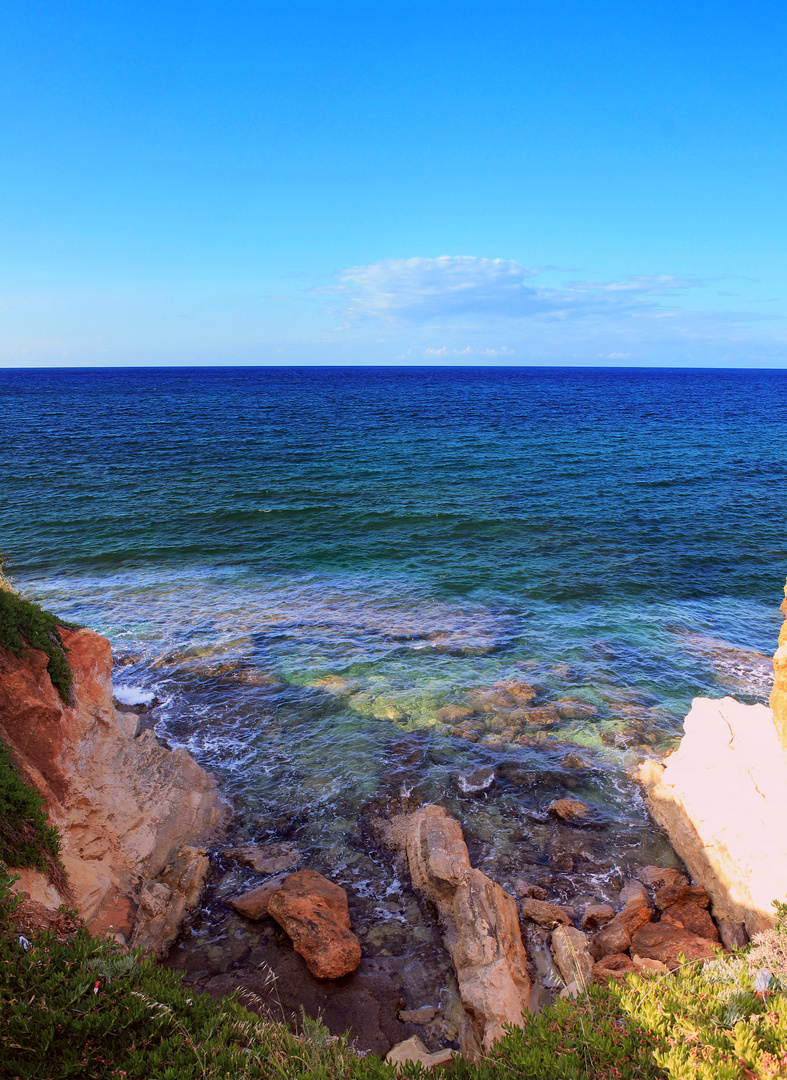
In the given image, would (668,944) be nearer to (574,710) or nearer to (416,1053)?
(416,1053)

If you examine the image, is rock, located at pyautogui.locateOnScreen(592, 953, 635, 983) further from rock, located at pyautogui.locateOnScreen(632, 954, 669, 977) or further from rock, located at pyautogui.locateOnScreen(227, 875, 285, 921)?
rock, located at pyautogui.locateOnScreen(227, 875, 285, 921)

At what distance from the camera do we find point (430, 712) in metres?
16.0

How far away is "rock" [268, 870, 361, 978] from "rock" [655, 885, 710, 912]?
5.40 metres

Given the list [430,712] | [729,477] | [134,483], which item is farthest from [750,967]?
[729,477]

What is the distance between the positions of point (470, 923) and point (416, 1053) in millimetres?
2115

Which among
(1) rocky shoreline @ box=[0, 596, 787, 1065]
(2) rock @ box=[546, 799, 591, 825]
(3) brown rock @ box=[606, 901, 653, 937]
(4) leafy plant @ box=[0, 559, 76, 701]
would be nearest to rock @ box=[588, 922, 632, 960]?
(1) rocky shoreline @ box=[0, 596, 787, 1065]

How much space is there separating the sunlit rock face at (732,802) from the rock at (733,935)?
0.06 ft

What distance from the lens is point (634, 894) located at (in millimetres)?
10336

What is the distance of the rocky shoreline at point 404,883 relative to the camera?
27.6 feet

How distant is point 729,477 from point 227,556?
126ft

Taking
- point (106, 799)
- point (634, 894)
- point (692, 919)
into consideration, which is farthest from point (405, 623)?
point (692, 919)

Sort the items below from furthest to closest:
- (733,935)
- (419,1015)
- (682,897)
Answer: (682,897) < (733,935) < (419,1015)

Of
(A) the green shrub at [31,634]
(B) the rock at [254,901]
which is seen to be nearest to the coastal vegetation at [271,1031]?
(B) the rock at [254,901]

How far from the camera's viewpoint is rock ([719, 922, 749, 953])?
9228 millimetres
